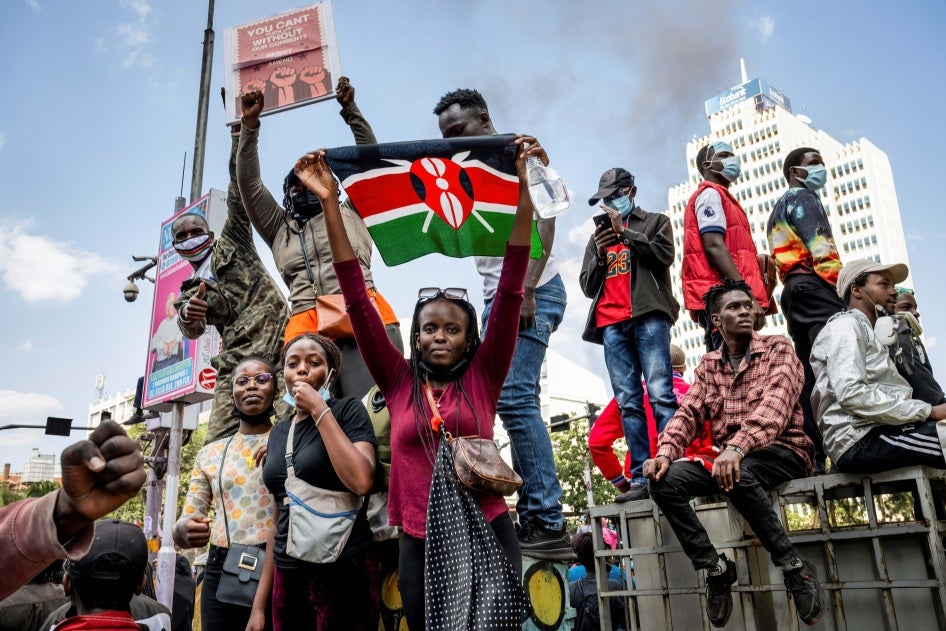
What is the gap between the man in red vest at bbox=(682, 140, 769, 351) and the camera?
235 inches

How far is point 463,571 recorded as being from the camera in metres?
3.17

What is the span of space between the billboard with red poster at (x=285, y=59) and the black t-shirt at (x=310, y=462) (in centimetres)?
257

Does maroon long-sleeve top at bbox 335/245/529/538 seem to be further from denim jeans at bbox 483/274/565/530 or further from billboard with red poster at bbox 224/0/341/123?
billboard with red poster at bbox 224/0/341/123

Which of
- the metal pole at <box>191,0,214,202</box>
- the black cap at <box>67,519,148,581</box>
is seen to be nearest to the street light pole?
the metal pole at <box>191,0,214,202</box>

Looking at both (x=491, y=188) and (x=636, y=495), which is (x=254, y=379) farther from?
(x=636, y=495)

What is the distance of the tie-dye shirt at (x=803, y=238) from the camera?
6.11m

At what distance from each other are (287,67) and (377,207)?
1.86 meters

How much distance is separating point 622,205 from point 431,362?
304 centimetres

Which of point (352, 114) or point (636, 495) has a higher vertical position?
point (352, 114)

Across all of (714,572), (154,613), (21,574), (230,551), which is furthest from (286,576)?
(714,572)

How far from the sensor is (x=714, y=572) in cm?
440

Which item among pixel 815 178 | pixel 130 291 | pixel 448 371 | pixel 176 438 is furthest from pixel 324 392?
pixel 130 291

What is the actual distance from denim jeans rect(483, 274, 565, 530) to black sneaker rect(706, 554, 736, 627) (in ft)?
2.93

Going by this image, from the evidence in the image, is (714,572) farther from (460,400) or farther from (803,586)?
(460,400)
